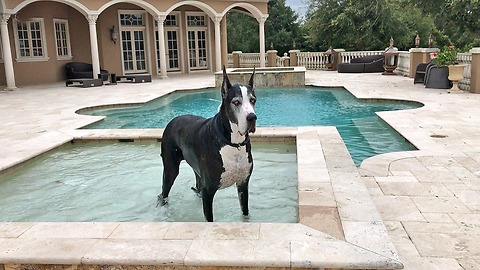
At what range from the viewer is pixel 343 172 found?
4348mm

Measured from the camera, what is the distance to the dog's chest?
3193 mm

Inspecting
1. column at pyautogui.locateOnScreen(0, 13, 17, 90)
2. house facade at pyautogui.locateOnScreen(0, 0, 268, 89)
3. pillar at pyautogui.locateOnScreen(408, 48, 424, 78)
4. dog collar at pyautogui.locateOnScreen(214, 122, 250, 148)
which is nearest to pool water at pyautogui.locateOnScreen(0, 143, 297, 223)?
dog collar at pyautogui.locateOnScreen(214, 122, 250, 148)

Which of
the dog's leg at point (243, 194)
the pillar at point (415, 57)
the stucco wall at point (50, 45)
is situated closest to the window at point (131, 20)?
the stucco wall at point (50, 45)

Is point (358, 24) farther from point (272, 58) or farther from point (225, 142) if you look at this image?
point (225, 142)

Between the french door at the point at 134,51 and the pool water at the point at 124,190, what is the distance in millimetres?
14153

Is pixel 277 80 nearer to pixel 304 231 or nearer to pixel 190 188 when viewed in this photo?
pixel 190 188

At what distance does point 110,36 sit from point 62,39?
1.99m

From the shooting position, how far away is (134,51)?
66.0 ft

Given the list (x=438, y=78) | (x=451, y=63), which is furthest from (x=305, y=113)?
(x=438, y=78)

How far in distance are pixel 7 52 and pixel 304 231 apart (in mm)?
14695

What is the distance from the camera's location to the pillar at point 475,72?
10.5m

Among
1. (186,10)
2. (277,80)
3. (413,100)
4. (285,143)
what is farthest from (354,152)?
(186,10)

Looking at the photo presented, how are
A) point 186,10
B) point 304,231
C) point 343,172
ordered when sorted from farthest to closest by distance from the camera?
point 186,10, point 343,172, point 304,231

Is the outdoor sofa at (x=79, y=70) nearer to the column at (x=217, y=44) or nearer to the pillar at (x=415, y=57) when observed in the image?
the column at (x=217, y=44)
